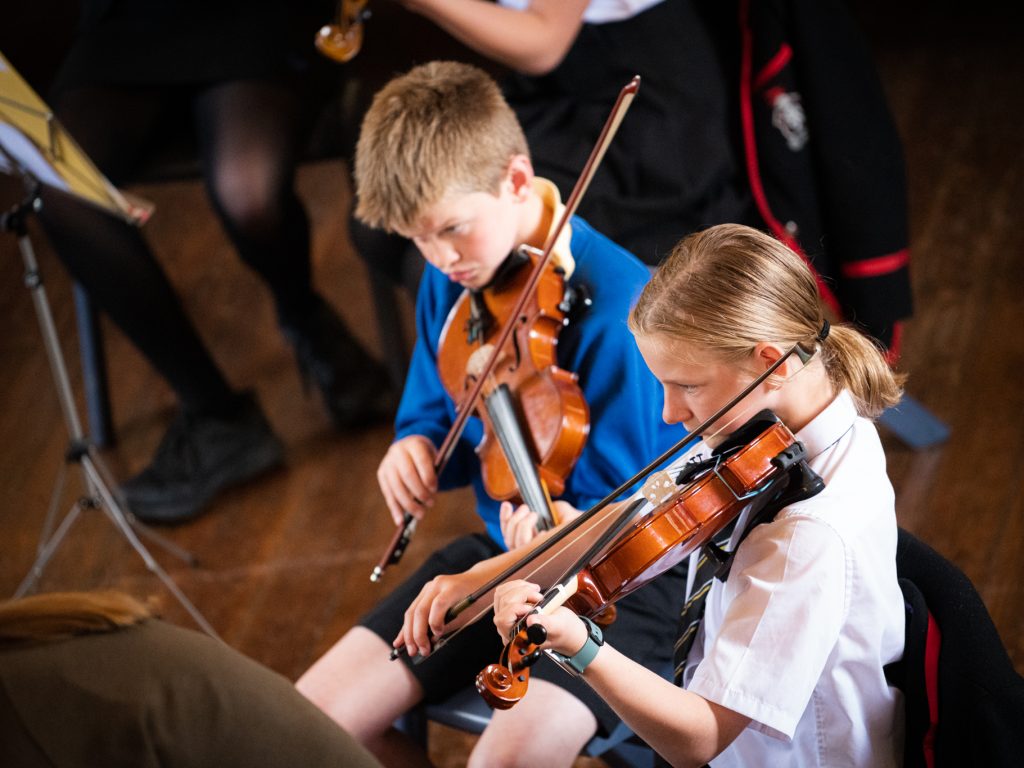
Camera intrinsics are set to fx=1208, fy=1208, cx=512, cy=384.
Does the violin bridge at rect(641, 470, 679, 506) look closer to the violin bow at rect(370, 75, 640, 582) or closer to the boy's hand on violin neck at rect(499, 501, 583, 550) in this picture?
the boy's hand on violin neck at rect(499, 501, 583, 550)

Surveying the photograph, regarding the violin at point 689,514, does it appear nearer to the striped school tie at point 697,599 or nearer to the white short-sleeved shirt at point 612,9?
the striped school tie at point 697,599

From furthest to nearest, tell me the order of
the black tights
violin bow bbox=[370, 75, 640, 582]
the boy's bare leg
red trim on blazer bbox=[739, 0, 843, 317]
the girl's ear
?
the black tights, red trim on blazer bbox=[739, 0, 843, 317], the boy's bare leg, violin bow bbox=[370, 75, 640, 582], the girl's ear

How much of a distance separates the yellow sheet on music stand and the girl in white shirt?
913 mm

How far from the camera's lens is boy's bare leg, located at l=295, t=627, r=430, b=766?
1.26 metres

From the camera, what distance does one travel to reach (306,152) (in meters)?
2.16

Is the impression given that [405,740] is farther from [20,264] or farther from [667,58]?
[20,264]

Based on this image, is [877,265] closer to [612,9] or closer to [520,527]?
[612,9]

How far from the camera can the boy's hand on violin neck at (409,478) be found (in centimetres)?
136

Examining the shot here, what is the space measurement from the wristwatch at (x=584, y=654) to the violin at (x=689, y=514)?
2cm

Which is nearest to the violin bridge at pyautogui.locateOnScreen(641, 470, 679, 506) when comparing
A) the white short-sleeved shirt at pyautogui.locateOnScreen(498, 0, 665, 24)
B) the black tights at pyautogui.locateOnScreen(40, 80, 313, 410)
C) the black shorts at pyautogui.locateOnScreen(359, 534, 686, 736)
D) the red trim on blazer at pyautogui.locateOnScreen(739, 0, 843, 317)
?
the black shorts at pyautogui.locateOnScreen(359, 534, 686, 736)

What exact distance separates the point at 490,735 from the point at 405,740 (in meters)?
0.19

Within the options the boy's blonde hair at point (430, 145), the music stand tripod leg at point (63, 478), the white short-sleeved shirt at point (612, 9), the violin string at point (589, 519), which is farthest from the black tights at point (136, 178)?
the violin string at point (589, 519)

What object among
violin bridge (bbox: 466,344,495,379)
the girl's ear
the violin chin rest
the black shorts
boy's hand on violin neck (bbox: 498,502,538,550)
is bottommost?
the black shorts

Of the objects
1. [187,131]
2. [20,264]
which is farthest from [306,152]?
[20,264]
